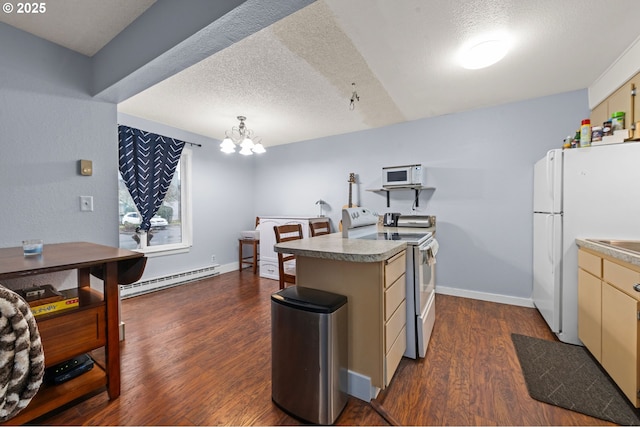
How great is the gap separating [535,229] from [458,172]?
3.32ft

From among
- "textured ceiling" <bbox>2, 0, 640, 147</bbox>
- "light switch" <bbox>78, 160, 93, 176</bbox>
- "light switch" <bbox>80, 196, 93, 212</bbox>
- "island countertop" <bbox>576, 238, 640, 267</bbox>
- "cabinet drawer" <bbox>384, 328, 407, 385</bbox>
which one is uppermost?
"textured ceiling" <bbox>2, 0, 640, 147</bbox>

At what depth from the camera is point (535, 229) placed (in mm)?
2719

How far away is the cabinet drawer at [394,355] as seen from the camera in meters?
1.48

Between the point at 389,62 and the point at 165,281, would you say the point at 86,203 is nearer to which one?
the point at 165,281

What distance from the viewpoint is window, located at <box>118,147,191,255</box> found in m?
3.44

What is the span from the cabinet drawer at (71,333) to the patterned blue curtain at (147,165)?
7.54 ft

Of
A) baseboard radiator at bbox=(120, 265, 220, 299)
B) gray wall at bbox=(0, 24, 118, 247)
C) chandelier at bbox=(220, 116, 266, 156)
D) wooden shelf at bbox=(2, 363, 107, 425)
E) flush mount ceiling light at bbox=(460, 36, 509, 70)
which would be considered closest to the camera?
wooden shelf at bbox=(2, 363, 107, 425)

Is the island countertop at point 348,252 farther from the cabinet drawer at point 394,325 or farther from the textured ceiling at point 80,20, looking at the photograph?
the textured ceiling at point 80,20

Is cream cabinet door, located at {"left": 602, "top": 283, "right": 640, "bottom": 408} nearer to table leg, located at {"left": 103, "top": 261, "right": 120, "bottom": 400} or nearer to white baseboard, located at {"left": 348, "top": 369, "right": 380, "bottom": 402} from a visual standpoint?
white baseboard, located at {"left": 348, "top": 369, "right": 380, "bottom": 402}

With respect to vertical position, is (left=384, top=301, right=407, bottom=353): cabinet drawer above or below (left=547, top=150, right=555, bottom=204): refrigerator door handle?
below

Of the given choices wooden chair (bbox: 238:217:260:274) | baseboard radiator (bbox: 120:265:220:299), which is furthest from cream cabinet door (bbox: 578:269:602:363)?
baseboard radiator (bbox: 120:265:220:299)

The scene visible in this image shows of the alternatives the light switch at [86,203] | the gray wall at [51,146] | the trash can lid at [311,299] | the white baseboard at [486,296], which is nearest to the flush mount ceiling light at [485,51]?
the trash can lid at [311,299]

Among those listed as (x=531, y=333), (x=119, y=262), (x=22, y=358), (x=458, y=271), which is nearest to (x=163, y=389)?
(x=119, y=262)

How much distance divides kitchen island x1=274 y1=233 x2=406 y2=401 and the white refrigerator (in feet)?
5.20
